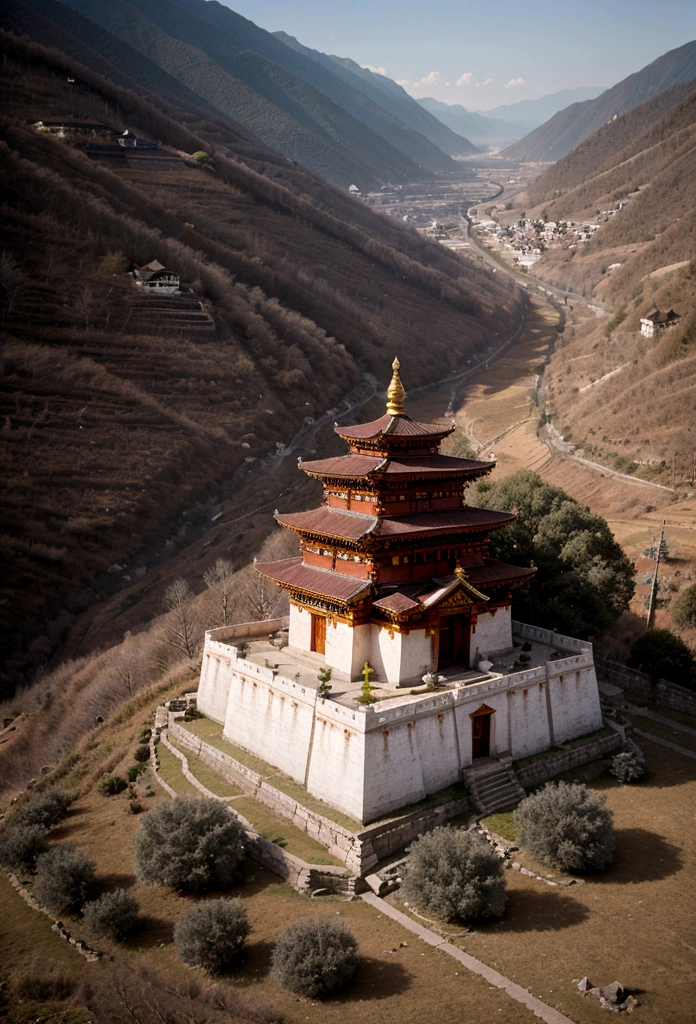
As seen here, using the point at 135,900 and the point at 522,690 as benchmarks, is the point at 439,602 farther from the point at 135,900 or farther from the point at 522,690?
the point at 135,900

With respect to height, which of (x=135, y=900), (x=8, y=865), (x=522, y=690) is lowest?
(x=8, y=865)

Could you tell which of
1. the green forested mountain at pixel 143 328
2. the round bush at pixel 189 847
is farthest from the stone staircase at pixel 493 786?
the green forested mountain at pixel 143 328

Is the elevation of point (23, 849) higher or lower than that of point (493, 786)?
lower

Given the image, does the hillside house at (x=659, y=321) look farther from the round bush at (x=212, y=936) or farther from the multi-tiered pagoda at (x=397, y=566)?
the round bush at (x=212, y=936)

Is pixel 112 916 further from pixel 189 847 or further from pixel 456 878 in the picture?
pixel 456 878

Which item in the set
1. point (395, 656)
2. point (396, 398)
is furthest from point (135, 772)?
point (396, 398)

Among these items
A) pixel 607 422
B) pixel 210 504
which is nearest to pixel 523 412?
pixel 607 422
